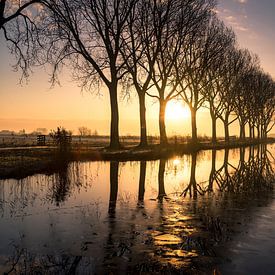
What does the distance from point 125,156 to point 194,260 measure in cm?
2222

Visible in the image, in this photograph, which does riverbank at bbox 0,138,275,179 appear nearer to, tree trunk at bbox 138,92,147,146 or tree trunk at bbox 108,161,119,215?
tree trunk at bbox 138,92,147,146

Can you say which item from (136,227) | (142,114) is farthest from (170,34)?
(136,227)

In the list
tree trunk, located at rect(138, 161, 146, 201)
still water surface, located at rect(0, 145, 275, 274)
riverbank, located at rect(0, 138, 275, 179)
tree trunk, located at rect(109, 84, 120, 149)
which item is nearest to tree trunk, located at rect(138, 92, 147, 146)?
riverbank, located at rect(0, 138, 275, 179)

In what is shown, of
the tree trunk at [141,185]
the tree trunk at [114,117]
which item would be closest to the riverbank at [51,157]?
the tree trunk at [114,117]

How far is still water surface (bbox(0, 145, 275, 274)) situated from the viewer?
590cm

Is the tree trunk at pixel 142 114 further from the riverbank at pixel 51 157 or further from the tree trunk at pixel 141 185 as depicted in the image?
the tree trunk at pixel 141 185

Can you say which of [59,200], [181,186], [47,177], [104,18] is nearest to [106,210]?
[59,200]

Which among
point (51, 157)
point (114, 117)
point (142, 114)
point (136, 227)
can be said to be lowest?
point (136, 227)

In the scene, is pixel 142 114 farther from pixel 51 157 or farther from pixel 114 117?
pixel 51 157

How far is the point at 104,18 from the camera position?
29953mm

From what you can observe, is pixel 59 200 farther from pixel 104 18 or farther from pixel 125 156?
pixel 104 18

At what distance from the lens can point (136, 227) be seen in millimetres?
8133

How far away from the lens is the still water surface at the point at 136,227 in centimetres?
590

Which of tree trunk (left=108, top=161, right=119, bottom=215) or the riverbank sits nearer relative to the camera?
tree trunk (left=108, top=161, right=119, bottom=215)
